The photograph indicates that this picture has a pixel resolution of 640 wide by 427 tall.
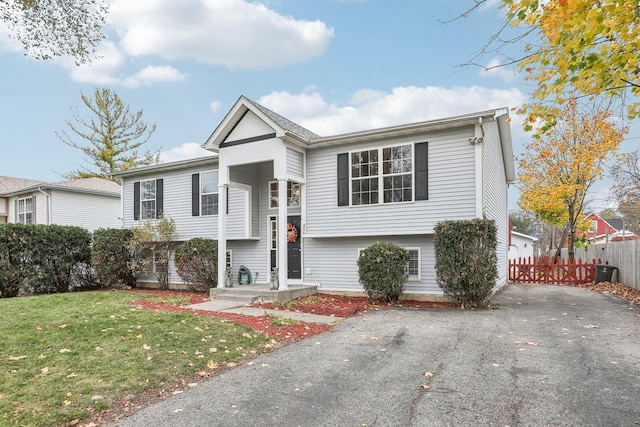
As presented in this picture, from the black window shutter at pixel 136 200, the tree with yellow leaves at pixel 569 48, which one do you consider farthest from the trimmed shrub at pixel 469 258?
the black window shutter at pixel 136 200

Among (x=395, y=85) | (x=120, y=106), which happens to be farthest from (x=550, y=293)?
(x=120, y=106)

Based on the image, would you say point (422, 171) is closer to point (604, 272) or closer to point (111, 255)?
point (604, 272)

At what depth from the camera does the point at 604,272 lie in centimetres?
1431

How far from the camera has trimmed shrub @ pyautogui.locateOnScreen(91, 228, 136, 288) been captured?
42.1 feet

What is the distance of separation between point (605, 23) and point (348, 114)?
1704 centimetres

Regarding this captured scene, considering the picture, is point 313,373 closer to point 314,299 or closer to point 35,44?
point 314,299

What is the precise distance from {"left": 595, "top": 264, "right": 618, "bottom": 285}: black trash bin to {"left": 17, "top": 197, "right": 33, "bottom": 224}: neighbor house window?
1055 inches

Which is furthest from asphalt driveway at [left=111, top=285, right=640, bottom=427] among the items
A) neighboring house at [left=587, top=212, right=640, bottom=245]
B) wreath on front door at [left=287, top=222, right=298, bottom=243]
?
neighboring house at [left=587, top=212, right=640, bottom=245]

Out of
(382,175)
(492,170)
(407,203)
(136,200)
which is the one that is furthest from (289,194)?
(136,200)

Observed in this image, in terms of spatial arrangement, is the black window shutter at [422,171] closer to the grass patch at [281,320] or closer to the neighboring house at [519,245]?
the grass patch at [281,320]

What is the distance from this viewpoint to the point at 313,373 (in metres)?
4.54

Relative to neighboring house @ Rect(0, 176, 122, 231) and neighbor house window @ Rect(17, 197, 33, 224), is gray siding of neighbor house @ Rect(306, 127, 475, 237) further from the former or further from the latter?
neighbor house window @ Rect(17, 197, 33, 224)

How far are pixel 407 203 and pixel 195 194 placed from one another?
7.40m

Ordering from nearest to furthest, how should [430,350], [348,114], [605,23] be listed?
[605,23], [430,350], [348,114]
